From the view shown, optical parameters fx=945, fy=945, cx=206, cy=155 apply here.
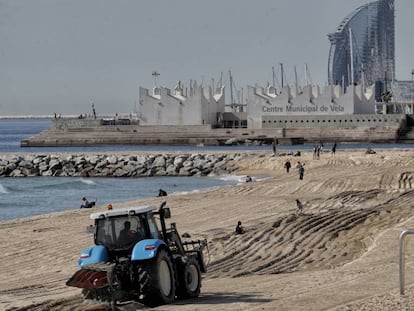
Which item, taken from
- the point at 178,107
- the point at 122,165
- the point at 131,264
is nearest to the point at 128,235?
the point at 131,264

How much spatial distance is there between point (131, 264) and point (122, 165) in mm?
42869

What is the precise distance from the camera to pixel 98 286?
9.14 metres

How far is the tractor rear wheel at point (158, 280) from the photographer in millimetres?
9438

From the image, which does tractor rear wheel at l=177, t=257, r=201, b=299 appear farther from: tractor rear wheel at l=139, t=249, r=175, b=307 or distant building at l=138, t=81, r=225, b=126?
distant building at l=138, t=81, r=225, b=126

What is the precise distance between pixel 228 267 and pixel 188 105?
2991 inches

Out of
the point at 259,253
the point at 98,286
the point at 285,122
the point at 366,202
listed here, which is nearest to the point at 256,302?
the point at 98,286

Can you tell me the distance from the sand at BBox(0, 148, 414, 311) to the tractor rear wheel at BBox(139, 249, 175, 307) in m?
0.13

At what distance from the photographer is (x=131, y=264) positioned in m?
9.50

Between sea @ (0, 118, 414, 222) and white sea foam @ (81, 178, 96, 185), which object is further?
white sea foam @ (81, 178, 96, 185)

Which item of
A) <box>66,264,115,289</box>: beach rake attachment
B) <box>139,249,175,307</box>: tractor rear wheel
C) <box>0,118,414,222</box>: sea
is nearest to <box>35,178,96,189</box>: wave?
<box>0,118,414,222</box>: sea

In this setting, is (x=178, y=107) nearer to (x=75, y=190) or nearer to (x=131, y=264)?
(x=75, y=190)

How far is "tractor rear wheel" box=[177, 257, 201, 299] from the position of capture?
1024cm

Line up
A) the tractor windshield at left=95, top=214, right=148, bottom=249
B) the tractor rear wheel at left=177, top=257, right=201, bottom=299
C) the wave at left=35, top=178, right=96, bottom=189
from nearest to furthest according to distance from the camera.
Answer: the tractor windshield at left=95, top=214, right=148, bottom=249, the tractor rear wheel at left=177, top=257, right=201, bottom=299, the wave at left=35, top=178, right=96, bottom=189

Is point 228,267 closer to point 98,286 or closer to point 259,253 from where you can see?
point 259,253
